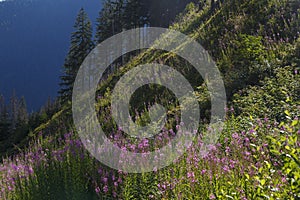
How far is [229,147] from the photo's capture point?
5074 mm

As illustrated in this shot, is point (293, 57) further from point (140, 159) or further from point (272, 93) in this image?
point (140, 159)

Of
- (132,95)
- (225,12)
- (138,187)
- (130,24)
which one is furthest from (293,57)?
(130,24)

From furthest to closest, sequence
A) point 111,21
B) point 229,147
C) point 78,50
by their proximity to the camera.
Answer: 1. point 111,21
2. point 78,50
3. point 229,147

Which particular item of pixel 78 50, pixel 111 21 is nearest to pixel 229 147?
pixel 78 50

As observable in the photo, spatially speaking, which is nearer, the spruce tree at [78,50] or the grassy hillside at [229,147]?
the grassy hillside at [229,147]

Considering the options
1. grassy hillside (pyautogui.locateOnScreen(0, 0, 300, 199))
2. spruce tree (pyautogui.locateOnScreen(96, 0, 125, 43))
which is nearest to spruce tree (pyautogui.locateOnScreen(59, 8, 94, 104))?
spruce tree (pyautogui.locateOnScreen(96, 0, 125, 43))

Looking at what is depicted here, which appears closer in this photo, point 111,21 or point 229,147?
point 229,147

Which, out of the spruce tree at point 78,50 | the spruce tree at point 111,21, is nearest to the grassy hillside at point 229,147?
the spruce tree at point 78,50

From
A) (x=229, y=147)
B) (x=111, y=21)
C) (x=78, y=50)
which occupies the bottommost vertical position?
(x=229, y=147)

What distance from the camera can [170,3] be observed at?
48.2 metres

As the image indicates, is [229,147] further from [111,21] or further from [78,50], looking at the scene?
[111,21]

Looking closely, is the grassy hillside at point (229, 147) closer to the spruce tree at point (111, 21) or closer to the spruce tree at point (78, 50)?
the spruce tree at point (78, 50)

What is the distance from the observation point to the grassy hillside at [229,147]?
3221 mm

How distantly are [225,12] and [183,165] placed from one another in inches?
417
